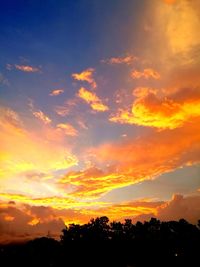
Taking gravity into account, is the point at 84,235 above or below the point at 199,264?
above

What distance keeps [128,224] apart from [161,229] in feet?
29.8

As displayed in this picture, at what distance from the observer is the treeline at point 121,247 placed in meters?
59.6

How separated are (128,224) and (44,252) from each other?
80.8 ft

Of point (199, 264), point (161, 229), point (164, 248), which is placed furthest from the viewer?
point (161, 229)

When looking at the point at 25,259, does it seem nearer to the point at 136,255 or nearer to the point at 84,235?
the point at 84,235

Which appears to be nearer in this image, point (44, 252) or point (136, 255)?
point (136, 255)

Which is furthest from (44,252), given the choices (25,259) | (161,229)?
(161,229)

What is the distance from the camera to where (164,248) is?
201 ft

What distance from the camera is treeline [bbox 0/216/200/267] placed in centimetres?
5962

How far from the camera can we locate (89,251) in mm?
64688

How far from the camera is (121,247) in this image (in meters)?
64.8

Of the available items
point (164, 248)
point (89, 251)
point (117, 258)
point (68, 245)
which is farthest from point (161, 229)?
point (68, 245)

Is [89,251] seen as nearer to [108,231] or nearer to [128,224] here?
[108,231]

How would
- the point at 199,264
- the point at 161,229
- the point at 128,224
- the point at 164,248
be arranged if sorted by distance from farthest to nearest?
the point at 128,224
the point at 161,229
the point at 164,248
the point at 199,264
